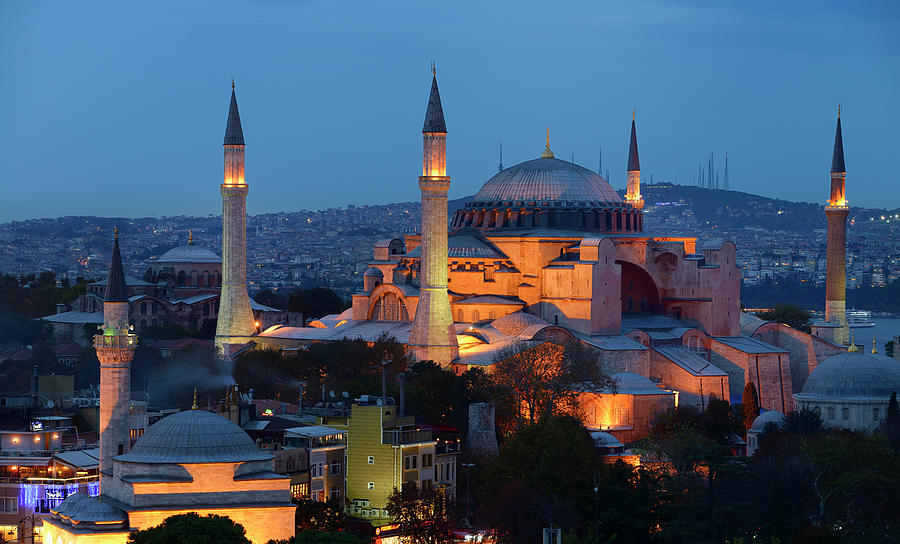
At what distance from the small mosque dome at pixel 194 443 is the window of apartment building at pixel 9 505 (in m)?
6.15

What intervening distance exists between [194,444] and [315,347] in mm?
20300

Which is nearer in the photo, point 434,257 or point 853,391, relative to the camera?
point 853,391

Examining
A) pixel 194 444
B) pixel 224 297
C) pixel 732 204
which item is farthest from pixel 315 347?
pixel 732 204

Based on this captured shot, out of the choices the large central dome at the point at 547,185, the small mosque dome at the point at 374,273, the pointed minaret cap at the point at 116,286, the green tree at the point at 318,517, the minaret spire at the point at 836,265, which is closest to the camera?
the green tree at the point at 318,517

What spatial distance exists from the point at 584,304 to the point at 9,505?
69.9ft

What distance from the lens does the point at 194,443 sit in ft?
120

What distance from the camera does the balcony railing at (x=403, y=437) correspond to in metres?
42.3

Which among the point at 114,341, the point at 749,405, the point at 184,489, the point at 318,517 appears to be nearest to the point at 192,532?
the point at 184,489

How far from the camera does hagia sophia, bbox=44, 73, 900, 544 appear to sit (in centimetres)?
5231

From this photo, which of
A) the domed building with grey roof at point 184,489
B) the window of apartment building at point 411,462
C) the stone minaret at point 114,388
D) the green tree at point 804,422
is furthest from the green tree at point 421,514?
the green tree at point 804,422

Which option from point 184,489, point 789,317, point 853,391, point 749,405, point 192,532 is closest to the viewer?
point 192,532

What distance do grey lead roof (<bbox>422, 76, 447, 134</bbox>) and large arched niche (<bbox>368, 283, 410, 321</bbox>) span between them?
6548 mm

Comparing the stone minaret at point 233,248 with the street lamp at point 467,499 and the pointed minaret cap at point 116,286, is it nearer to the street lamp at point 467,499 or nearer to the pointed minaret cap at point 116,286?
the street lamp at point 467,499

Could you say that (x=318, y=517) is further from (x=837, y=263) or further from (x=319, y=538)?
(x=837, y=263)
